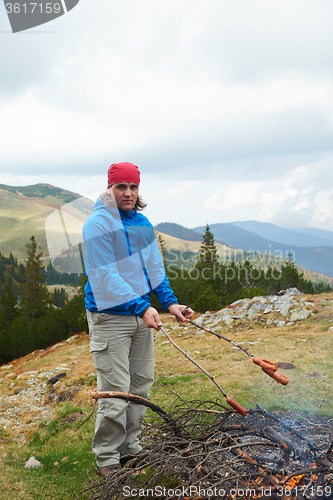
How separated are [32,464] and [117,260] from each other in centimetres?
296

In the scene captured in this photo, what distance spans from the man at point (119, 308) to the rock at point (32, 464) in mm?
1660

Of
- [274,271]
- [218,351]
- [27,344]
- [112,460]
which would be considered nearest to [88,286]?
[112,460]

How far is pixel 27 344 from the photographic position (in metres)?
20.1

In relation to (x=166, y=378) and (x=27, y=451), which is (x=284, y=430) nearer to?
(x=27, y=451)

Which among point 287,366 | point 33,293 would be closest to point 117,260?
point 287,366

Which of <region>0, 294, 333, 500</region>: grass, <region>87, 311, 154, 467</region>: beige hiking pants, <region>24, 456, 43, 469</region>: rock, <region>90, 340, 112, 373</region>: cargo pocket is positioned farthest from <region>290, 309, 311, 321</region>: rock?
<region>90, 340, 112, 373</region>: cargo pocket

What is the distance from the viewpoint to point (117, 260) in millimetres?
2566

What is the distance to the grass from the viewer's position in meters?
3.37

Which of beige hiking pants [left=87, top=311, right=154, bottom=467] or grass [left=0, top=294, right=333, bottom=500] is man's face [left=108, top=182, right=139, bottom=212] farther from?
grass [left=0, top=294, right=333, bottom=500]

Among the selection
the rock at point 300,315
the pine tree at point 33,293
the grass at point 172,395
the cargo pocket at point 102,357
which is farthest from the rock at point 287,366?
the pine tree at point 33,293

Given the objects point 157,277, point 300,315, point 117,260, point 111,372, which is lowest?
point 300,315

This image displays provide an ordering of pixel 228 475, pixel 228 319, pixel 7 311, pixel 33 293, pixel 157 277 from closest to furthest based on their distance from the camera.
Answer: pixel 228 475
pixel 157 277
pixel 228 319
pixel 7 311
pixel 33 293

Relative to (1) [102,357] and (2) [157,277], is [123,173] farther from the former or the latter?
(1) [102,357]

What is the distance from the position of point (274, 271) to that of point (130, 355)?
33.1 meters
